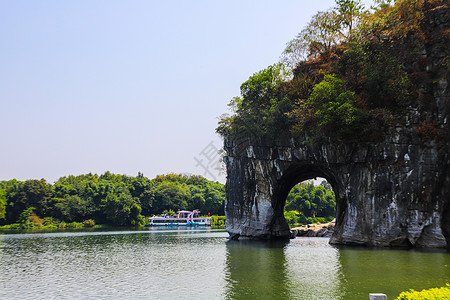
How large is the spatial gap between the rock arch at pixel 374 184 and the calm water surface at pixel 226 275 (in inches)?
112

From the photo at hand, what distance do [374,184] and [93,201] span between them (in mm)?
62554

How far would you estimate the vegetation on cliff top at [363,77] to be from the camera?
26.3m

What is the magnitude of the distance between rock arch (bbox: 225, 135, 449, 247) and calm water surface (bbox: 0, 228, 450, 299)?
2834 millimetres

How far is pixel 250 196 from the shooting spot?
35.5 m

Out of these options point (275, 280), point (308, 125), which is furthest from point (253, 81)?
point (275, 280)

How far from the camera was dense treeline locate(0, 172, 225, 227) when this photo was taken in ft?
218

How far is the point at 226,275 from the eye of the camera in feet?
54.7

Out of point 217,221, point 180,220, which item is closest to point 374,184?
point 180,220

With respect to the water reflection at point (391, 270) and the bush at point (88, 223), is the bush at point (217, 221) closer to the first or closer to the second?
the bush at point (88, 223)

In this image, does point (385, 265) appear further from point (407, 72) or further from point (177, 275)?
point (407, 72)

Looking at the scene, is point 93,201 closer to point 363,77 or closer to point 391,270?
point 363,77

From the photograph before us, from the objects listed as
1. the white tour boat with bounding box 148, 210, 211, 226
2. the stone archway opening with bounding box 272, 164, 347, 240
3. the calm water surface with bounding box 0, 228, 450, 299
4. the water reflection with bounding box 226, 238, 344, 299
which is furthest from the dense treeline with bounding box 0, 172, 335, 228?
the water reflection with bounding box 226, 238, 344, 299

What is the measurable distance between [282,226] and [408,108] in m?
17.4

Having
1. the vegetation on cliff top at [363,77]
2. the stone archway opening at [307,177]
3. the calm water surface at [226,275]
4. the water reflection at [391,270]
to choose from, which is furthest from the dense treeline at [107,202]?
the water reflection at [391,270]
